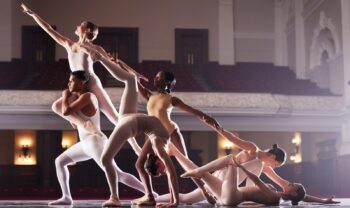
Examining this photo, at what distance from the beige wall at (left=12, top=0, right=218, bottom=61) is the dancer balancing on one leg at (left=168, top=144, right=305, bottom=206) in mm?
11825

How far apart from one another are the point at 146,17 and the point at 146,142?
12.1 m

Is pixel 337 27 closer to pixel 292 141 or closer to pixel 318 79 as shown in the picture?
pixel 318 79

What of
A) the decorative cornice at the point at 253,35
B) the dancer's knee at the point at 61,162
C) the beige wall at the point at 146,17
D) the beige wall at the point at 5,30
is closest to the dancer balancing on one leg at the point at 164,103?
the dancer's knee at the point at 61,162

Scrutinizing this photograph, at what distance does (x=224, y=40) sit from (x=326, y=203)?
11.5 m

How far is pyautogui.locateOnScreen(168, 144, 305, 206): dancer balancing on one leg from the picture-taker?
375 cm

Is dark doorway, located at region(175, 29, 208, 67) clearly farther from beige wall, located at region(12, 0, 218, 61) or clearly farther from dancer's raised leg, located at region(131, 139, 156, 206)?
dancer's raised leg, located at region(131, 139, 156, 206)

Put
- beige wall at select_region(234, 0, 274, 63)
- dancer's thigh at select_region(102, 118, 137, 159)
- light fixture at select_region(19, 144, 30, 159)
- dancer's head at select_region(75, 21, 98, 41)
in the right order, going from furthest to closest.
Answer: beige wall at select_region(234, 0, 274, 63) < light fixture at select_region(19, 144, 30, 159) < dancer's head at select_region(75, 21, 98, 41) < dancer's thigh at select_region(102, 118, 137, 159)

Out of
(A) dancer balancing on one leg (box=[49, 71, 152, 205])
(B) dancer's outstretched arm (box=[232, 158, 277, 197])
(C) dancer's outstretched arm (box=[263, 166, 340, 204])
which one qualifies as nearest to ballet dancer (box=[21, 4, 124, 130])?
(A) dancer balancing on one leg (box=[49, 71, 152, 205])

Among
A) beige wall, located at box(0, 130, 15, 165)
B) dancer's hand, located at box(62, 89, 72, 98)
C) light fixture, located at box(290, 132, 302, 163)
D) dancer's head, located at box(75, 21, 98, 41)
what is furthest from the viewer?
light fixture, located at box(290, 132, 302, 163)

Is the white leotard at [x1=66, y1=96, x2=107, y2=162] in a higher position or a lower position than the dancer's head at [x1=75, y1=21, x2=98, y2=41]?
lower

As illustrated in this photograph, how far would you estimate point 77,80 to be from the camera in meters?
3.74

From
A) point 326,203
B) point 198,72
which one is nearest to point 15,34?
point 198,72

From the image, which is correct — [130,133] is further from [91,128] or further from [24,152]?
[24,152]

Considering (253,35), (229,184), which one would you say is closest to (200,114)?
(229,184)
